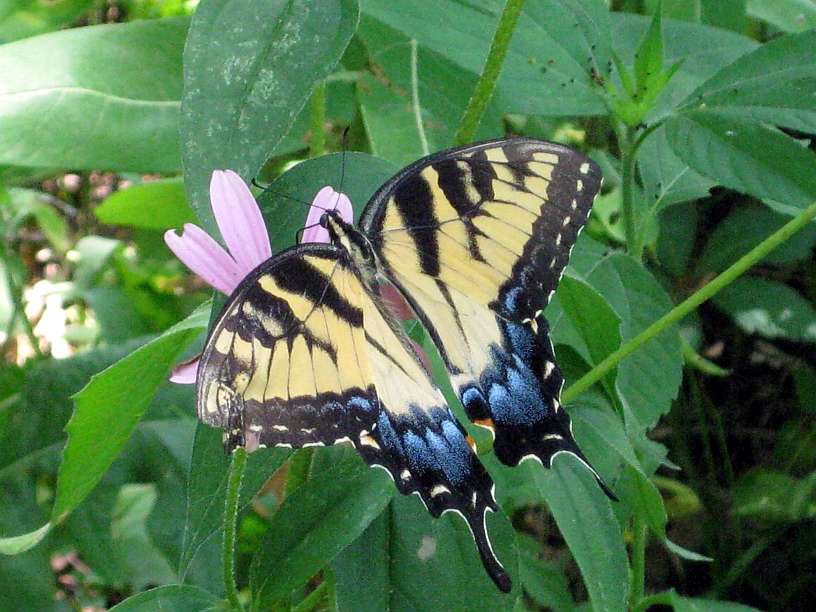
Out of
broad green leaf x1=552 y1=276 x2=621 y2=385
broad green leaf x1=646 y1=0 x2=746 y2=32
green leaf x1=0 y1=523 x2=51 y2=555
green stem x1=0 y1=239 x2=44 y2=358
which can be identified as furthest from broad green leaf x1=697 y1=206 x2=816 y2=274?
green leaf x1=0 y1=523 x2=51 y2=555

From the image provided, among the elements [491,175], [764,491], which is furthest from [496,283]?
[764,491]

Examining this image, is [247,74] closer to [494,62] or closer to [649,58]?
[494,62]

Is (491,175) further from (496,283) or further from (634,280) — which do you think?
(634,280)

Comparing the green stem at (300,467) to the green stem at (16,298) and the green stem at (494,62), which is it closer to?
the green stem at (494,62)

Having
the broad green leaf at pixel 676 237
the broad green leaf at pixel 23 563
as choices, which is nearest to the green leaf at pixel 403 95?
the broad green leaf at pixel 23 563

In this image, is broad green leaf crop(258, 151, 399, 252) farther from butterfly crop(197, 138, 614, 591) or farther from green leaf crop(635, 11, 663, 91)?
green leaf crop(635, 11, 663, 91)

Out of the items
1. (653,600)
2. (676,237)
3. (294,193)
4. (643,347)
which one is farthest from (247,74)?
(676,237)
